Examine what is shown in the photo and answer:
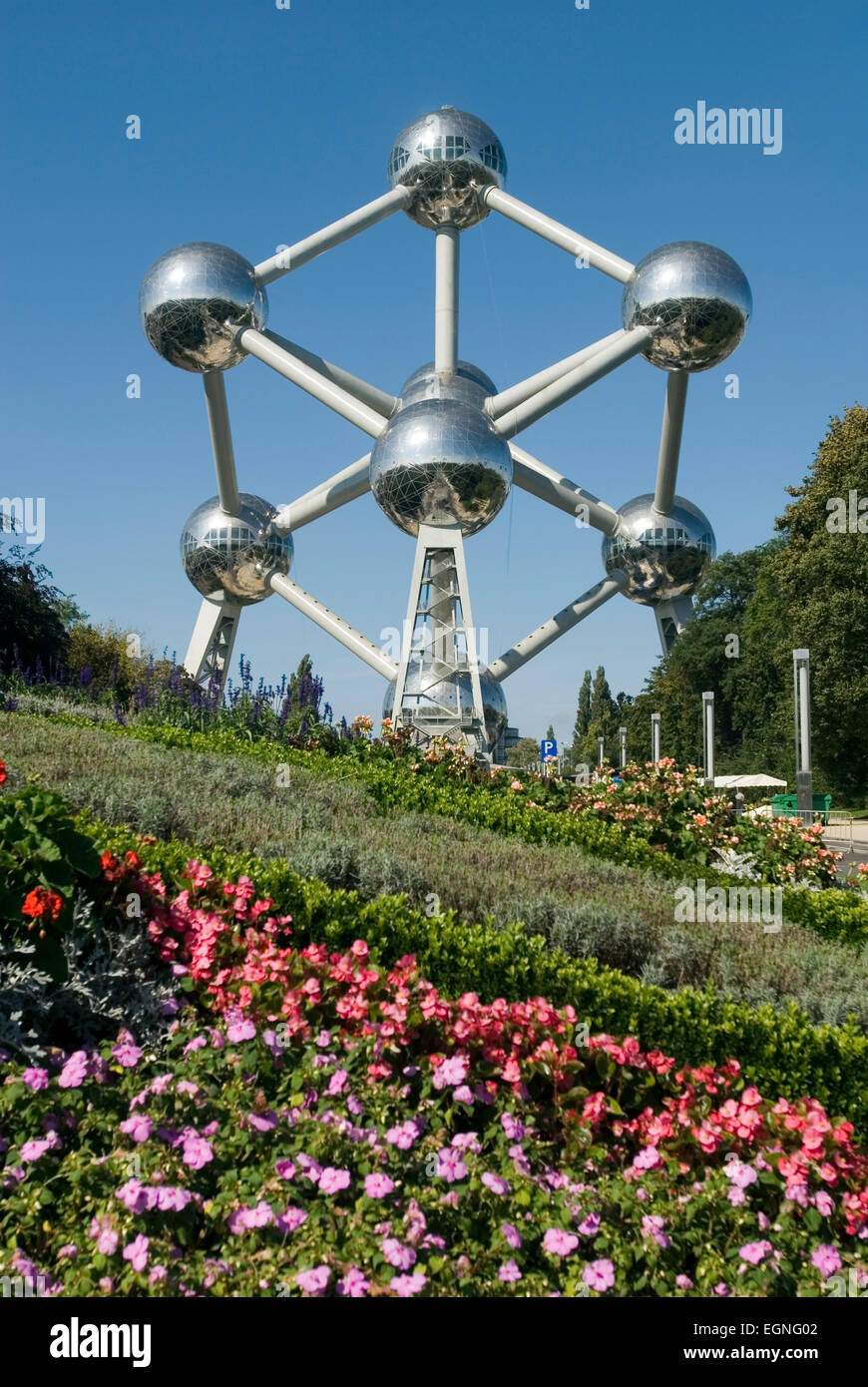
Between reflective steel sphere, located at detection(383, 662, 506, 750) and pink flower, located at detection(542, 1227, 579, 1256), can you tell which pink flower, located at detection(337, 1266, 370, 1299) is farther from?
reflective steel sphere, located at detection(383, 662, 506, 750)

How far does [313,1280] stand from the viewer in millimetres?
2600

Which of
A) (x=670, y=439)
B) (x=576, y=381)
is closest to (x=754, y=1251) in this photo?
(x=576, y=381)

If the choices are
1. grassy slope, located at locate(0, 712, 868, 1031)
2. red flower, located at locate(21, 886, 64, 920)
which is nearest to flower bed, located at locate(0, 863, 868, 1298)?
red flower, located at locate(21, 886, 64, 920)

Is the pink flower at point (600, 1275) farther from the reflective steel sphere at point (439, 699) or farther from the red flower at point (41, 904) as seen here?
the reflective steel sphere at point (439, 699)

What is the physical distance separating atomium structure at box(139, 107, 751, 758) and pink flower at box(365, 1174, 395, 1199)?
17.8m

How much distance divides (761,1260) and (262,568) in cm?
2769

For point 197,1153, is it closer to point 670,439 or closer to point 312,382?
point 312,382

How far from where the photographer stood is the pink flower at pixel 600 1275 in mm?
2803

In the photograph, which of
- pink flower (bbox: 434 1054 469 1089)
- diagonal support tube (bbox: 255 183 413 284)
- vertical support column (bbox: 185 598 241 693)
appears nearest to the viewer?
pink flower (bbox: 434 1054 469 1089)

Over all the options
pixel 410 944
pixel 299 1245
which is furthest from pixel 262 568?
pixel 299 1245

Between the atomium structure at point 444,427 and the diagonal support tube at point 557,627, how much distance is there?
53 millimetres

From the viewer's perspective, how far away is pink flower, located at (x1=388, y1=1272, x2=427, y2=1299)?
103 inches

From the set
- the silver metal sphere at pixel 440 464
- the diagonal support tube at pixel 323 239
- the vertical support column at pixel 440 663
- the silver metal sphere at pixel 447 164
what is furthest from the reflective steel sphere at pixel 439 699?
the silver metal sphere at pixel 447 164

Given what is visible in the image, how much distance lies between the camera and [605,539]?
29.9m
